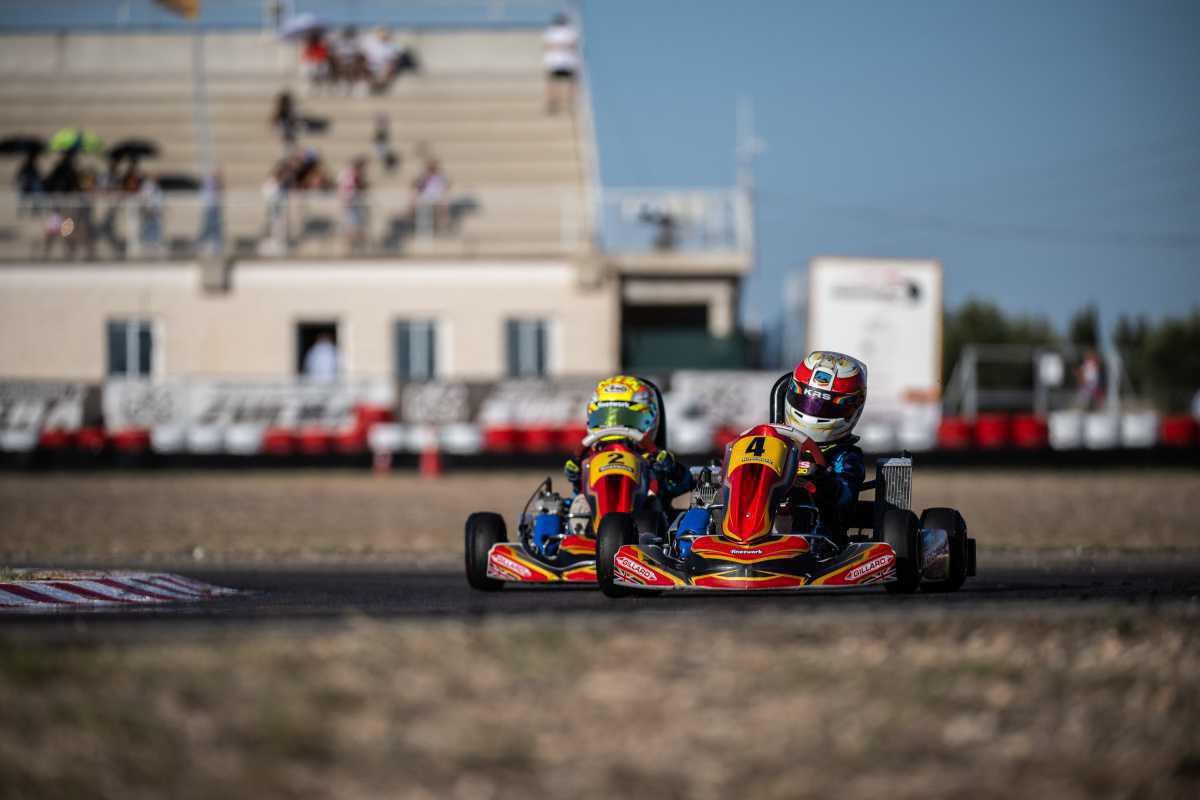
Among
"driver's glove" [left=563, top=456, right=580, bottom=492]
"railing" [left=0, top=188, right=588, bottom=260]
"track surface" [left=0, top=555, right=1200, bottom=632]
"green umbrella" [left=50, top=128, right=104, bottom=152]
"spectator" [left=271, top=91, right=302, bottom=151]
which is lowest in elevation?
"track surface" [left=0, top=555, right=1200, bottom=632]

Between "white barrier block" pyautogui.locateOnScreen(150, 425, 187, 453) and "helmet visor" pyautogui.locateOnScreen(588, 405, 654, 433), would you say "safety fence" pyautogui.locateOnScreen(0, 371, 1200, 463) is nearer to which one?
"white barrier block" pyautogui.locateOnScreen(150, 425, 187, 453)

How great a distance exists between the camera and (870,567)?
7922mm

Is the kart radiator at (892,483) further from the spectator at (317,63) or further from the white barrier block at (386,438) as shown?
the spectator at (317,63)

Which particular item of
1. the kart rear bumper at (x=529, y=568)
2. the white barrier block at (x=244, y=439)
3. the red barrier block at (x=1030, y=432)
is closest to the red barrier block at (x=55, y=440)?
the white barrier block at (x=244, y=439)

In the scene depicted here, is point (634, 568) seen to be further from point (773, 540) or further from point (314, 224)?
point (314, 224)

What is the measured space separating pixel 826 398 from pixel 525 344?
2122cm

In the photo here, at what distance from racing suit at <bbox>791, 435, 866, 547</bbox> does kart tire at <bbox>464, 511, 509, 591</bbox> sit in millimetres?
1715

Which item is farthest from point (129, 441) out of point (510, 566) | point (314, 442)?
point (510, 566)

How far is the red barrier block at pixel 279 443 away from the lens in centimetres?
2472

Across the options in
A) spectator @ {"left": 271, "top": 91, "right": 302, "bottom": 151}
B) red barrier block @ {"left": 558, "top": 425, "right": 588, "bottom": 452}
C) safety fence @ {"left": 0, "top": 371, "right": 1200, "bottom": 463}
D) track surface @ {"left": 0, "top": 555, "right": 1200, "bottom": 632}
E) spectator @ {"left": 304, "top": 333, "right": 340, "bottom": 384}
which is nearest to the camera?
track surface @ {"left": 0, "top": 555, "right": 1200, "bottom": 632}

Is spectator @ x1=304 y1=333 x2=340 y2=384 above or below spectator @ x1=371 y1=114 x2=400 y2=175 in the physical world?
below

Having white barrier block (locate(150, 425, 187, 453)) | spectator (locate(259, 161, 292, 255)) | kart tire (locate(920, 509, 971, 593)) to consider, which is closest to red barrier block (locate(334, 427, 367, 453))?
white barrier block (locate(150, 425, 187, 453))

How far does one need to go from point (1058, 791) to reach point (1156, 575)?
6.18 metres

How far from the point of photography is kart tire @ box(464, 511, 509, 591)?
911 cm
